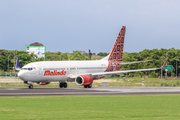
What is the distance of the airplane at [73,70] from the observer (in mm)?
57781

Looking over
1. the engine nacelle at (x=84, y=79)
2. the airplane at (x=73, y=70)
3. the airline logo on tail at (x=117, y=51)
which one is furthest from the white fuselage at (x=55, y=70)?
the airline logo on tail at (x=117, y=51)

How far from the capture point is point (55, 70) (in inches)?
2370

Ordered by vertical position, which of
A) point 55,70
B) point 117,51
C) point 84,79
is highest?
point 117,51

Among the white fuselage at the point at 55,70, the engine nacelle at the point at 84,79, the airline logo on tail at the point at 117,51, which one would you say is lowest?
the engine nacelle at the point at 84,79

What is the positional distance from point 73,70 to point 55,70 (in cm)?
423

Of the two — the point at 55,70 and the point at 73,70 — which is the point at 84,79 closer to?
the point at 73,70

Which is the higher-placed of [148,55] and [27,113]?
[148,55]

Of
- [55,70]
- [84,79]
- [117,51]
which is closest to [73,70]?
[55,70]

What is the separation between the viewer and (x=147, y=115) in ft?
76.6

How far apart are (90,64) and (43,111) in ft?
136

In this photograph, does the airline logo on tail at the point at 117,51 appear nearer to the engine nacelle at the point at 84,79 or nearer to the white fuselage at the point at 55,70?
the white fuselage at the point at 55,70

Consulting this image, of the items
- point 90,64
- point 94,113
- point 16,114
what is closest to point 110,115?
point 94,113

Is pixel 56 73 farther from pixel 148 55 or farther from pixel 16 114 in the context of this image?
pixel 148 55

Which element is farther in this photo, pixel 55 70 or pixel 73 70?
pixel 73 70
